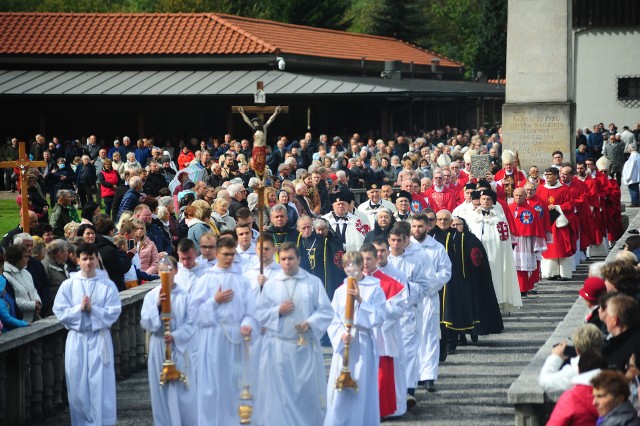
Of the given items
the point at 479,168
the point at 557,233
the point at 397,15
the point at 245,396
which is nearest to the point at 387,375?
the point at 245,396

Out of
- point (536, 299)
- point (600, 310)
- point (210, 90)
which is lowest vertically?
point (536, 299)

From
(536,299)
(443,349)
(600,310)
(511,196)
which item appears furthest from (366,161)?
(600,310)

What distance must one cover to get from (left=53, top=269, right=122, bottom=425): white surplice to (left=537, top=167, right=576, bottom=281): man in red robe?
1140cm

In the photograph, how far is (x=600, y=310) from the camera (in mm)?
9234

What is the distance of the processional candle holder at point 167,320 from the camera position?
37.8 ft

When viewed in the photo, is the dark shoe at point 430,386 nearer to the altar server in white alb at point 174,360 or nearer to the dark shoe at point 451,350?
the dark shoe at point 451,350

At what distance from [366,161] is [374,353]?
1629cm

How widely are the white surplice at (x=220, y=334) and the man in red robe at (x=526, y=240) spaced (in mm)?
9272

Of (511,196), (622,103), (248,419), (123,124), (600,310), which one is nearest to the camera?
(600,310)

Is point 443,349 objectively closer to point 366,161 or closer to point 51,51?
point 366,161

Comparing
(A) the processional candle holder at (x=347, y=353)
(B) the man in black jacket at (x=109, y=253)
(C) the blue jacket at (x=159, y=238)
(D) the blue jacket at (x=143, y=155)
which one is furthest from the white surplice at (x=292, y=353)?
(D) the blue jacket at (x=143, y=155)

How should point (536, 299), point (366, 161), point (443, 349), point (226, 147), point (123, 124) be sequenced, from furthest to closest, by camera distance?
point (123, 124)
point (226, 147)
point (366, 161)
point (536, 299)
point (443, 349)

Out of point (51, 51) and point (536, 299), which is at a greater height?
point (51, 51)

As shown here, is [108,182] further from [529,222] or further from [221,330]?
[221,330]
